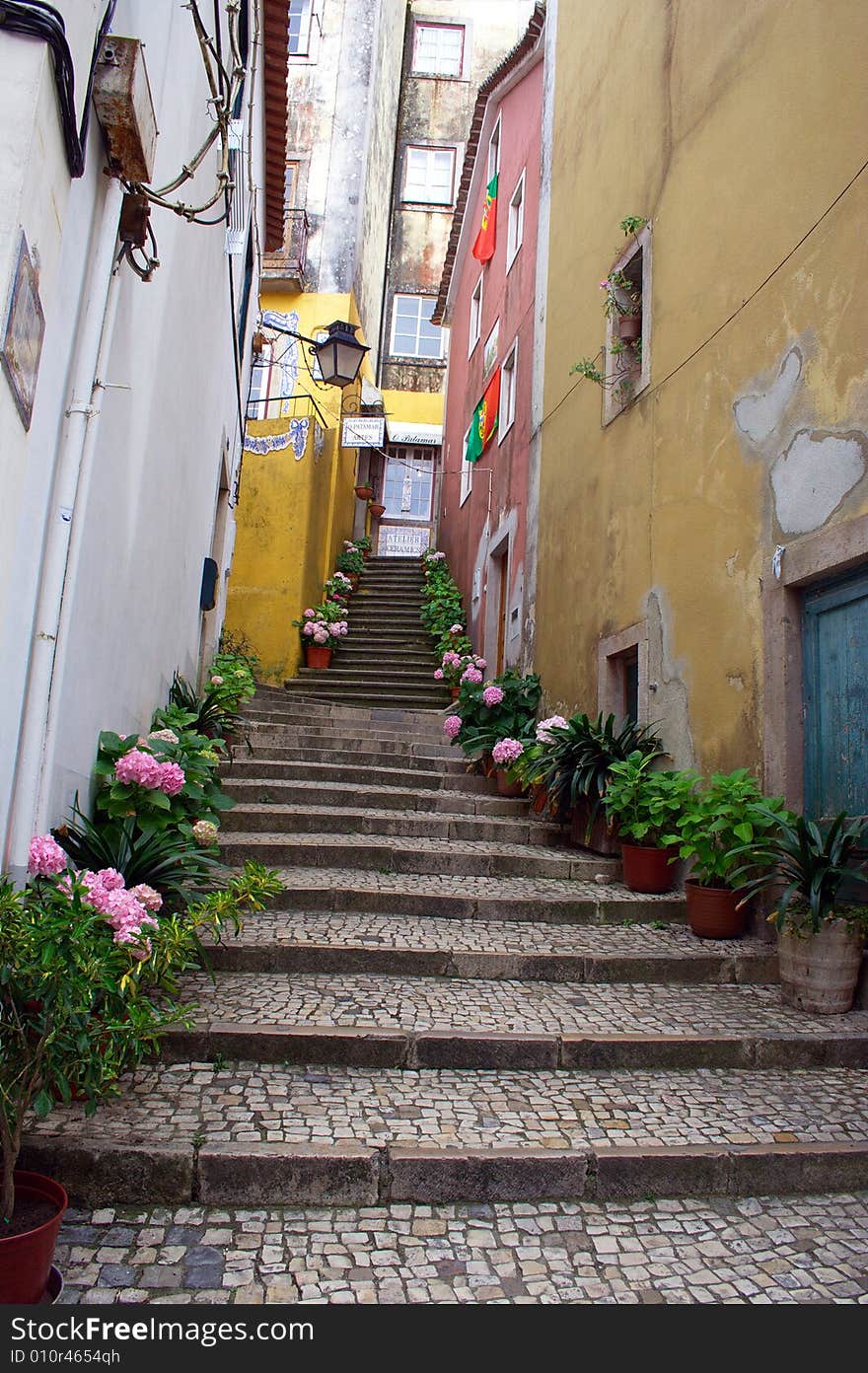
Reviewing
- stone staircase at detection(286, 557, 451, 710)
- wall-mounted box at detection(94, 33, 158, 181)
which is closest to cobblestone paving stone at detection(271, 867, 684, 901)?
wall-mounted box at detection(94, 33, 158, 181)

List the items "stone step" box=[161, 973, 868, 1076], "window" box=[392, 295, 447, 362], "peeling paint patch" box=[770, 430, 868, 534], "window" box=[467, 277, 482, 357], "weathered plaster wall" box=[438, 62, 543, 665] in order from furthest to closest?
"window" box=[392, 295, 447, 362] < "window" box=[467, 277, 482, 357] < "weathered plaster wall" box=[438, 62, 543, 665] < "peeling paint patch" box=[770, 430, 868, 534] < "stone step" box=[161, 973, 868, 1076]

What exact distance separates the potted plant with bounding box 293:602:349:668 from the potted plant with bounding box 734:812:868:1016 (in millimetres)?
8445

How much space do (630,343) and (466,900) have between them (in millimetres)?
4539

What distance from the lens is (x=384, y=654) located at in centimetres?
1302

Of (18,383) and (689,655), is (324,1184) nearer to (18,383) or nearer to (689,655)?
(18,383)

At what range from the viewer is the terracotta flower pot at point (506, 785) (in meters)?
7.48

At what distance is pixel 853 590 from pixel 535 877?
2.53 meters

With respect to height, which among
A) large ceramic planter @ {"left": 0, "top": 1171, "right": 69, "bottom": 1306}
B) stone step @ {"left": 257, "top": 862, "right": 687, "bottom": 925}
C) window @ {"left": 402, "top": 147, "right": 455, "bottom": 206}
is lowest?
large ceramic planter @ {"left": 0, "top": 1171, "right": 69, "bottom": 1306}

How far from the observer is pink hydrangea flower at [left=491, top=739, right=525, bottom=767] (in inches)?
284

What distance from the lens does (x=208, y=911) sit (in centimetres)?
285

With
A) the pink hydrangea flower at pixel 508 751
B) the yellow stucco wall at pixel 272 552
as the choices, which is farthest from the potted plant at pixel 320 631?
the pink hydrangea flower at pixel 508 751

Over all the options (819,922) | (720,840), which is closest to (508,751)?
(720,840)

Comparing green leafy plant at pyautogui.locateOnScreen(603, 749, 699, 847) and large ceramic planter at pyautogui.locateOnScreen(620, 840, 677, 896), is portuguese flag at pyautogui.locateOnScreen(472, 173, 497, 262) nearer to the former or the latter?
green leafy plant at pyautogui.locateOnScreen(603, 749, 699, 847)

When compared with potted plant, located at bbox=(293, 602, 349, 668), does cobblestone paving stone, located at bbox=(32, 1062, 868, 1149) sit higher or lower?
lower
